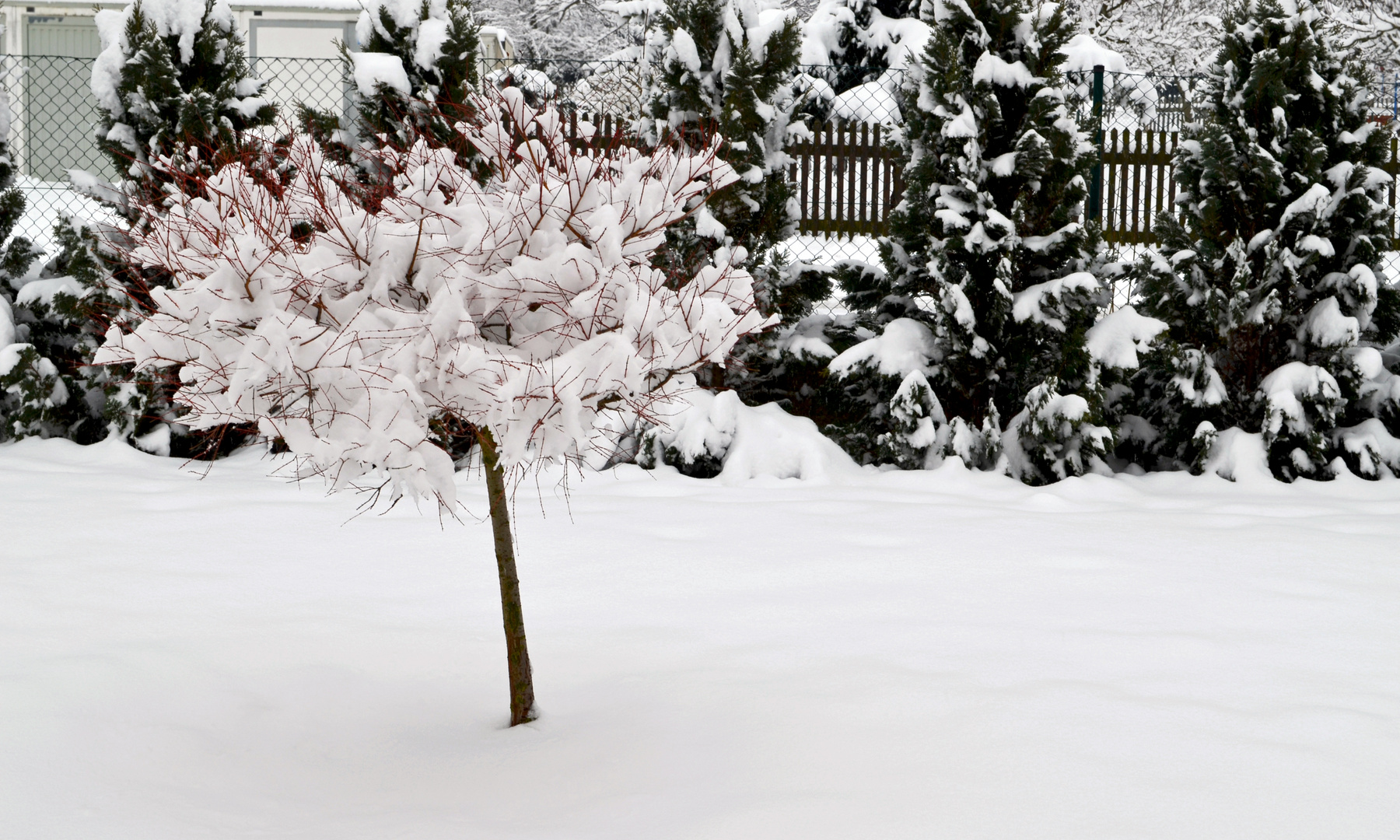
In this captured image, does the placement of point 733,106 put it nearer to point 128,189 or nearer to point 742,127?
point 742,127

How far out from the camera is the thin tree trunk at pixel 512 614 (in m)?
3.00

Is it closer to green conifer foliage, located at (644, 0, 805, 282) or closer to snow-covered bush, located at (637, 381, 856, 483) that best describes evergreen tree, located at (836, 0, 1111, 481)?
snow-covered bush, located at (637, 381, 856, 483)

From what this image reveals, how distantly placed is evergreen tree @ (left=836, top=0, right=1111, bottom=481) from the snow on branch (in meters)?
3.55

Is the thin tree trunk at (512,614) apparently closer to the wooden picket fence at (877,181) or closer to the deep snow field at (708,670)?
the deep snow field at (708,670)

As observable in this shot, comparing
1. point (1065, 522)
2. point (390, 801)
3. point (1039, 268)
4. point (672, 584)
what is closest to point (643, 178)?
point (390, 801)

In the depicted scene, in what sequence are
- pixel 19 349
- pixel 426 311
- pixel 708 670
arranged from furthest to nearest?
pixel 19 349 < pixel 708 670 < pixel 426 311

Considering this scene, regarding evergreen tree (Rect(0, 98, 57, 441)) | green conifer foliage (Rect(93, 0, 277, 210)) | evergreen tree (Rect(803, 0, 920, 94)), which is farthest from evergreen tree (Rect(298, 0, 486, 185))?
evergreen tree (Rect(803, 0, 920, 94))

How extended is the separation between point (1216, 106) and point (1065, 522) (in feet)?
9.47

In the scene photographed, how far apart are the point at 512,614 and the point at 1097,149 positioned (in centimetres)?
486

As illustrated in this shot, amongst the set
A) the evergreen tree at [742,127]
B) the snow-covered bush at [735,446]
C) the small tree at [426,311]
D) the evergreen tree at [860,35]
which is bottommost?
the snow-covered bush at [735,446]

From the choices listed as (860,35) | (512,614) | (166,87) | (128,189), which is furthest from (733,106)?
(860,35)

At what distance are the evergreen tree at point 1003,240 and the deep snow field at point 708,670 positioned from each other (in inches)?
26.4

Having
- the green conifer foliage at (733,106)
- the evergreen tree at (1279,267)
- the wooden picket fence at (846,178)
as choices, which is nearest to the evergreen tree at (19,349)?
the green conifer foliage at (733,106)

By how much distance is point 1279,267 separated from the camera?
6152mm
